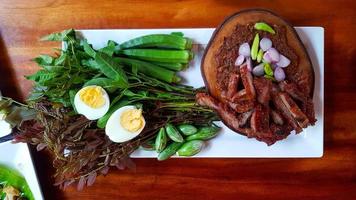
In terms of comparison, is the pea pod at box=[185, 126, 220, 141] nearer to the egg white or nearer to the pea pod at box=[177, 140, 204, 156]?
the pea pod at box=[177, 140, 204, 156]

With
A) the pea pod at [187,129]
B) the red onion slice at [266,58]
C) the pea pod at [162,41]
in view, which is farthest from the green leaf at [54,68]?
the red onion slice at [266,58]

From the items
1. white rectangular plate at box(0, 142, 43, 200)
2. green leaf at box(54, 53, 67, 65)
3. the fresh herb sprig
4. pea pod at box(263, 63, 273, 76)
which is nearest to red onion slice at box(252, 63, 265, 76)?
pea pod at box(263, 63, 273, 76)

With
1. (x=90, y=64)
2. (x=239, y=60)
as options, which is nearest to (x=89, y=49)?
(x=90, y=64)

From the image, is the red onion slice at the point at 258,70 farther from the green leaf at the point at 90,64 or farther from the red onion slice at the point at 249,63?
the green leaf at the point at 90,64

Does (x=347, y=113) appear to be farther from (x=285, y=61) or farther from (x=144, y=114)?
(x=144, y=114)

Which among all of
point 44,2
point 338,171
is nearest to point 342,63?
point 338,171

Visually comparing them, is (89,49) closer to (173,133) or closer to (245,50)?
(173,133)
